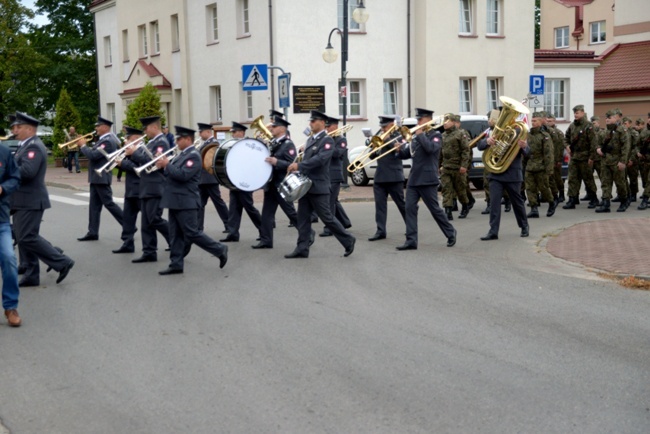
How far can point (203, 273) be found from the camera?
10398mm

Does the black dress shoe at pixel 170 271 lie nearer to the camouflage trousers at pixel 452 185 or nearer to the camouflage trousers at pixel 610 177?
the camouflage trousers at pixel 452 185

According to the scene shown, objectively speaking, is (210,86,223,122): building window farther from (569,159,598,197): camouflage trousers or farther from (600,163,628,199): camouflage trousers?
(600,163,628,199): camouflage trousers

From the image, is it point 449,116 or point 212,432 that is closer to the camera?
point 212,432

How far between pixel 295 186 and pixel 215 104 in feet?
72.6

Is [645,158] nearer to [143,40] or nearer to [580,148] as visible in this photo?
[580,148]

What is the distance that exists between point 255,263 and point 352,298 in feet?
8.46

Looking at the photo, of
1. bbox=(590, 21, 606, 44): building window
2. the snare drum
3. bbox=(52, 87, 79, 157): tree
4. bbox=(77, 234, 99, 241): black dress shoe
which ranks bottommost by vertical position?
bbox=(77, 234, 99, 241): black dress shoe

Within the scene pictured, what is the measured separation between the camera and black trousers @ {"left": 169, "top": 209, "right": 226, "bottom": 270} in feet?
33.3

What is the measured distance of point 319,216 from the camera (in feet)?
37.5

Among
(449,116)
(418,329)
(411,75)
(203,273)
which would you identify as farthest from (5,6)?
(418,329)

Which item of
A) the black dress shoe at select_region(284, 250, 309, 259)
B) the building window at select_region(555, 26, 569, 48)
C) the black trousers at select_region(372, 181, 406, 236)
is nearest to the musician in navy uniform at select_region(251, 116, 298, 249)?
the black dress shoe at select_region(284, 250, 309, 259)

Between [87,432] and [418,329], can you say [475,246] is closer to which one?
[418,329]

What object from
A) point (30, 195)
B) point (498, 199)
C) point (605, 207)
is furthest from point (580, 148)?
point (30, 195)

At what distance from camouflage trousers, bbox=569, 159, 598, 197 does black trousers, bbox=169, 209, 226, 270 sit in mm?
9067
